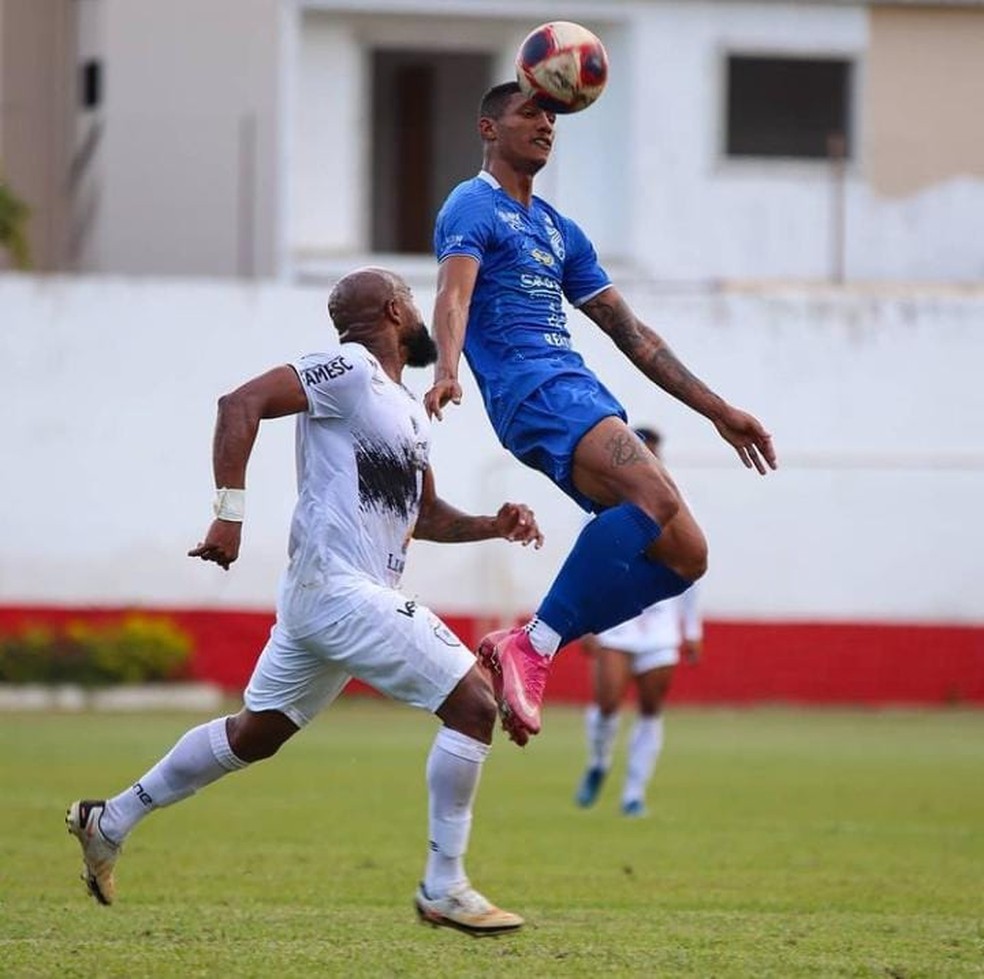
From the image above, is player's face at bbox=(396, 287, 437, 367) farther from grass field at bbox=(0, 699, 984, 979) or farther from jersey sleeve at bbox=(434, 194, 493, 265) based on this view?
grass field at bbox=(0, 699, 984, 979)

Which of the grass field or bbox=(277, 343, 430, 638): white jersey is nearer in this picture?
bbox=(277, 343, 430, 638): white jersey

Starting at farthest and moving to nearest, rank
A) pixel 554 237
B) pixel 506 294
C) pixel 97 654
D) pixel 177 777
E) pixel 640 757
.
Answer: pixel 97 654, pixel 640 757, pixel 554 237, pixel 506 294, pixel 177 777

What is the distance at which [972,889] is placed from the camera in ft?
37.8

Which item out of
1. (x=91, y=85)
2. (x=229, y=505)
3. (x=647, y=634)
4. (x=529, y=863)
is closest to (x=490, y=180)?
(x=229, y=505)

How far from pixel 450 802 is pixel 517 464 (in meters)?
19.4

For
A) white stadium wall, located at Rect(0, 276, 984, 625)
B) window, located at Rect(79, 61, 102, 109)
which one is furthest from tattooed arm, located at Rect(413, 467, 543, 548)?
window, located at Rect(79, 61, 102, 109)

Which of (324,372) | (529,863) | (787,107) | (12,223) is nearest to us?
(324,372)

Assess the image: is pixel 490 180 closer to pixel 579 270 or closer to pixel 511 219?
pixel 511 219

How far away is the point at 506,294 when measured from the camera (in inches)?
368

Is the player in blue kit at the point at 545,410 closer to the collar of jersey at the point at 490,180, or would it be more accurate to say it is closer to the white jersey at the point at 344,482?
the collar of jersey at the point at 490,180

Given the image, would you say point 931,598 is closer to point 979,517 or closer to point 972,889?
point 979,517

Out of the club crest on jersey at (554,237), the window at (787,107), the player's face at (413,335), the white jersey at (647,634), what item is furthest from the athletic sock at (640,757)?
the window at (787,107)

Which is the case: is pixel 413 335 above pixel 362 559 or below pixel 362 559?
above

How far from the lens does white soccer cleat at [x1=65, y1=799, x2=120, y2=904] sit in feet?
29.3
